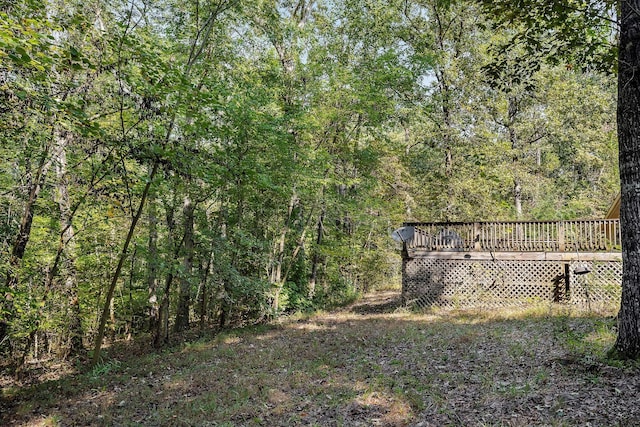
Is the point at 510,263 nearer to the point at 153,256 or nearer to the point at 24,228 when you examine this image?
the point at 153,256

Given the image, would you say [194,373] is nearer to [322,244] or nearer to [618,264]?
[322,244]

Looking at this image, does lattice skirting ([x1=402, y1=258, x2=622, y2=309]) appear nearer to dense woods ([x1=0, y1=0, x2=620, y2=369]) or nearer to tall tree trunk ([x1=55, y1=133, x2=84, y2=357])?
dense woods ([x1=0, y1=0, x2=620, y2=369])

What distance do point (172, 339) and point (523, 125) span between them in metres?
18.6

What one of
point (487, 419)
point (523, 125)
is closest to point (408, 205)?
point (523, 125)

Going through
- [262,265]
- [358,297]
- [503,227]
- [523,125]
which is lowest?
[358,297]

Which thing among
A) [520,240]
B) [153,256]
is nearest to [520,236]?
[520,240]

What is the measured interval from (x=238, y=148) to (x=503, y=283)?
9.29 m

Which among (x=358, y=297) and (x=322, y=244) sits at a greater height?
(x=322, y=244)

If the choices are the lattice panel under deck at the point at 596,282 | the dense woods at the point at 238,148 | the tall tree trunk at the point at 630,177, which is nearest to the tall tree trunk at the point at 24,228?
the dense woods at the point at 238,148

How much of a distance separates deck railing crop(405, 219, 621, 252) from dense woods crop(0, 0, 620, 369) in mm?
2948

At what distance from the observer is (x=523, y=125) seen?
19688 mm

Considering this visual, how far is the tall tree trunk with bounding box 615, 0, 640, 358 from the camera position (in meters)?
4.86

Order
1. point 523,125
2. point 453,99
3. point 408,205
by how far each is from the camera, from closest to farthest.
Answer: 1. point 453,99
2. point 408,205
3. point 523,125

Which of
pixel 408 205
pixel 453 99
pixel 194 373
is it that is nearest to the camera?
pixel 194 373
